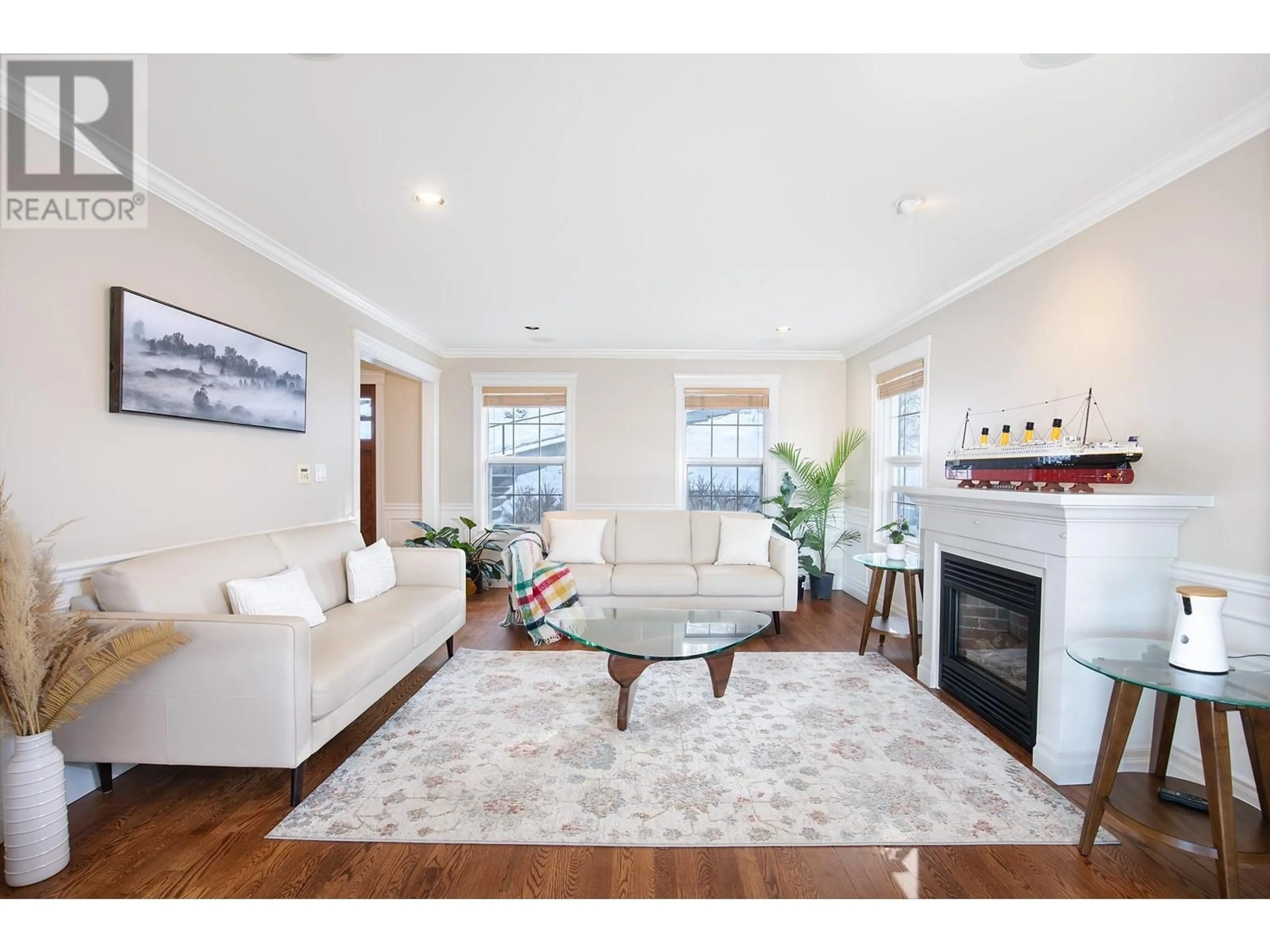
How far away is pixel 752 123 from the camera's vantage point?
182cm

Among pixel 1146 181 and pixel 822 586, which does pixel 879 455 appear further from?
pixel 1146 181

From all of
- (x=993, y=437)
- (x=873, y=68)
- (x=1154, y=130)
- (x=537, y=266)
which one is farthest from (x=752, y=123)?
(x=993, y=437)

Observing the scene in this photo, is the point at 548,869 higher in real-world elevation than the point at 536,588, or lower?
lower

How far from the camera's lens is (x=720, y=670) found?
2.67 meters

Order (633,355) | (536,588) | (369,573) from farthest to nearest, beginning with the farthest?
(633,355)
(536,588)
(369,573)

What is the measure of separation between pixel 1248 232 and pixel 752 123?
67.1 inches

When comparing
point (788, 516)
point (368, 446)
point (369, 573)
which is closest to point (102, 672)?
point (369, 573)

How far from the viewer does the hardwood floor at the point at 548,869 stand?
148cm

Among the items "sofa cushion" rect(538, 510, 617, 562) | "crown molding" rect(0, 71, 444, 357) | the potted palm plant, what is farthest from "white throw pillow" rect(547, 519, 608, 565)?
the potted palm plant

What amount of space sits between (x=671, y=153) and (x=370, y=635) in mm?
2374

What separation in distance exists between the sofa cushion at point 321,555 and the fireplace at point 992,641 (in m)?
3.30

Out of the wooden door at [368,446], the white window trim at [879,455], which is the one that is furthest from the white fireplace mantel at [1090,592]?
the wooden door at [368,446]

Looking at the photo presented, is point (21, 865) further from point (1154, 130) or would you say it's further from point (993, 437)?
point (993, 437)

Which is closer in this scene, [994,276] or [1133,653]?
[1133,653]
